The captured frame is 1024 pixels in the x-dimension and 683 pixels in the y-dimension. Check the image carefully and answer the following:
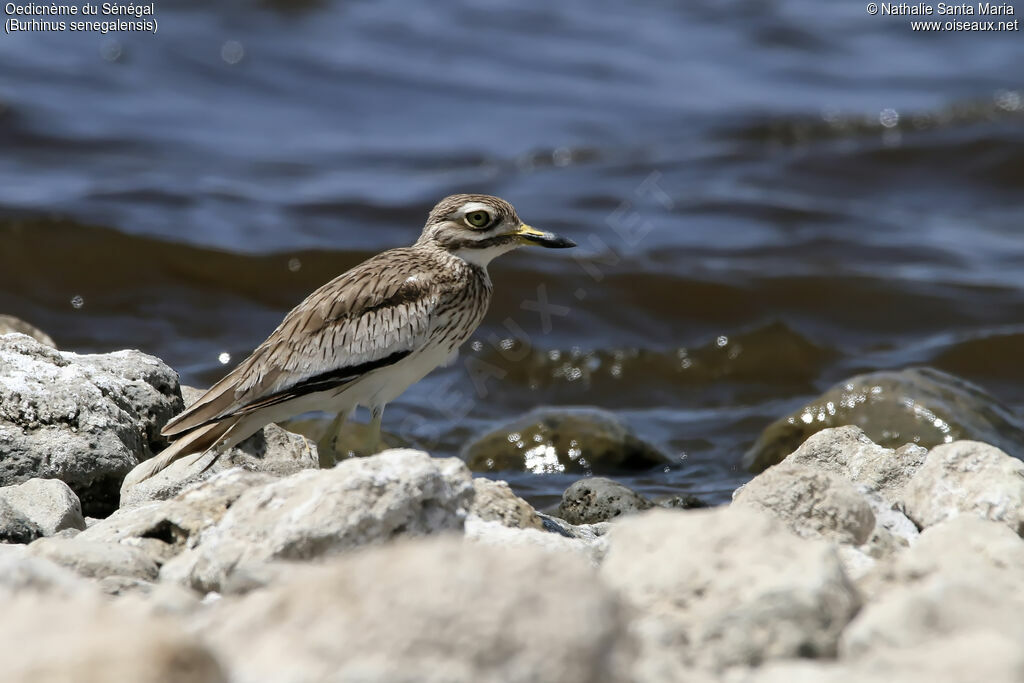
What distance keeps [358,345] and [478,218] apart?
4.20 ft

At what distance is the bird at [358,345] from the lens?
6852mm

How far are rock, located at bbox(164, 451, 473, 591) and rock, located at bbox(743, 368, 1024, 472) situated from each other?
5.34 metres

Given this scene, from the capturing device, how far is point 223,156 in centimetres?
1853

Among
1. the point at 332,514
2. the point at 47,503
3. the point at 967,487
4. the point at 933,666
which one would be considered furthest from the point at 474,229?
the point at 933,666

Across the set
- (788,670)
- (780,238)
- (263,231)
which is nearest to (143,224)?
(263,231)

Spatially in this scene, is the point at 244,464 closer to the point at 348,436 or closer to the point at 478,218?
the point at 478,218

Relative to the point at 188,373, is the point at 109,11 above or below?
above

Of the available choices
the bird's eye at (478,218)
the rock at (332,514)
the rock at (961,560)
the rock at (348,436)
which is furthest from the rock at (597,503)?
the rock at (961,560)

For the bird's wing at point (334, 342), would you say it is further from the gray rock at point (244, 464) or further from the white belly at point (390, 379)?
the gray rock at point (244, 464)

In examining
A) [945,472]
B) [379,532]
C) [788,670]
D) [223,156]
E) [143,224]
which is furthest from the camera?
[223,156]

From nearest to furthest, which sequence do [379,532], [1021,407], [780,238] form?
[379,532] → [1021,407] → [780,238]

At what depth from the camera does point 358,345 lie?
718 cm

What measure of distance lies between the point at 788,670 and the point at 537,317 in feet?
34.1

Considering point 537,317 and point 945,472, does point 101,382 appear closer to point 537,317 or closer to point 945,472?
point 945,472
